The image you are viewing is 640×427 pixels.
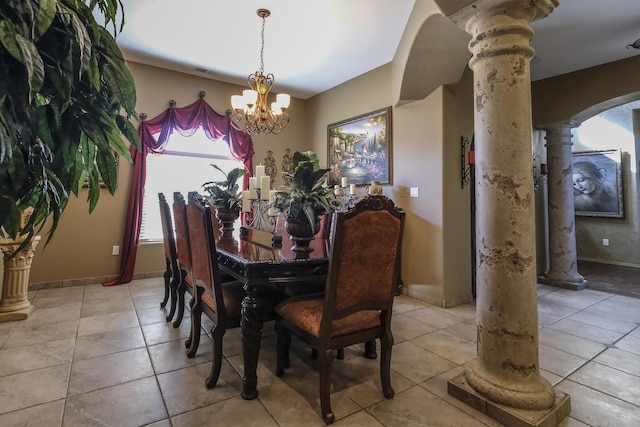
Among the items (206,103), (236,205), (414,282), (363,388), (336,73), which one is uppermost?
(336,73)

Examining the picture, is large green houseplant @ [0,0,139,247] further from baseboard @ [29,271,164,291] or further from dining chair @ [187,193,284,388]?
baseboard @ [29,271,164,291]

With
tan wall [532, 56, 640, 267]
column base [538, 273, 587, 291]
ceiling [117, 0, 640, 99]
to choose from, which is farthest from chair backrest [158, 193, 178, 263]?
tan wall [532, 56, 640, 267]

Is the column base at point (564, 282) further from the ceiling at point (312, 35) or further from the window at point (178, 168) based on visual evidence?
the window at point (178, 168)

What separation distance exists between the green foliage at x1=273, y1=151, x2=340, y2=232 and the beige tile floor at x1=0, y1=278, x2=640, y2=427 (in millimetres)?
1022

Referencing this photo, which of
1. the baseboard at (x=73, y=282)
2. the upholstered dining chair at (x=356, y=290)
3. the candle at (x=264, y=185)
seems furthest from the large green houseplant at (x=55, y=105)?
the baseboard at (x=73, y=282)

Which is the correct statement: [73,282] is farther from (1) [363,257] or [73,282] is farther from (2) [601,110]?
(2) [601,110]

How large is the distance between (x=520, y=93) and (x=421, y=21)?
1599 mm

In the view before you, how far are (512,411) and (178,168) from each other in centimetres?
465

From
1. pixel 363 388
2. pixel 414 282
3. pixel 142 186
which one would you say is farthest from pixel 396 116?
pixel 142 186

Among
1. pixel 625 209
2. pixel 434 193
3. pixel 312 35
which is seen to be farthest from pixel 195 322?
pixel 625 209

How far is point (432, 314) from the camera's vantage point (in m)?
3.17

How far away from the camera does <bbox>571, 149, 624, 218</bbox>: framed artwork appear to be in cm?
571

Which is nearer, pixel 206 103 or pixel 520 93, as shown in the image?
pixel 520 93

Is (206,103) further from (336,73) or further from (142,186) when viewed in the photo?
(336,73)
